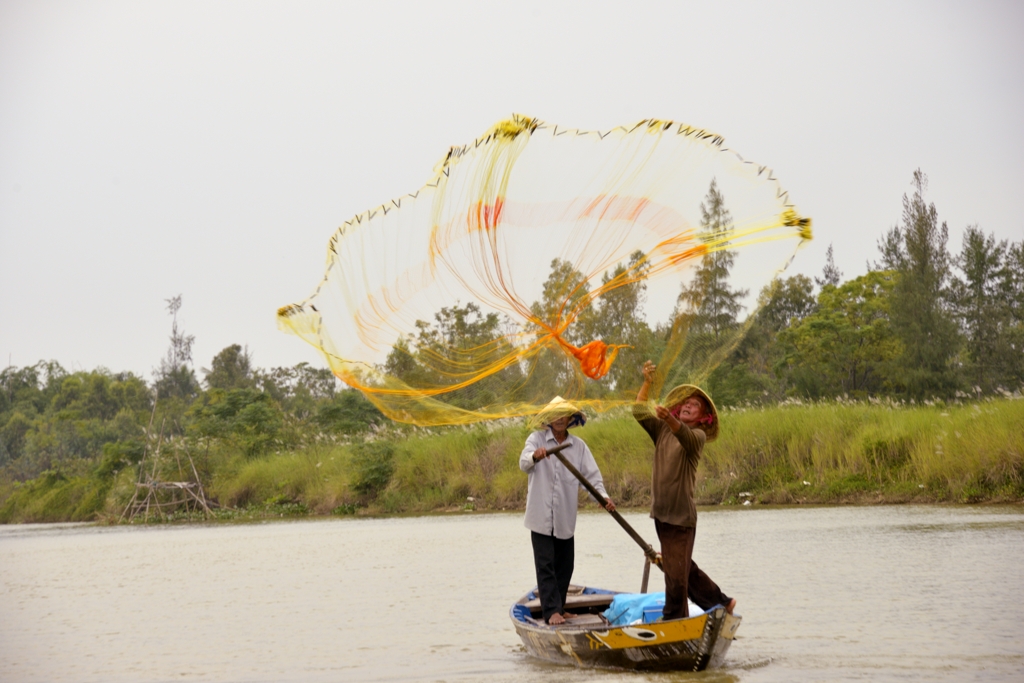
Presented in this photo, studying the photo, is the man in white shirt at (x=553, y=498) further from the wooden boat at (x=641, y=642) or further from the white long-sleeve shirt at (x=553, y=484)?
the wooden boat at (x=641, y=642)

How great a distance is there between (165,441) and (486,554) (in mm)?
18772

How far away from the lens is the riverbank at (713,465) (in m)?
18.2

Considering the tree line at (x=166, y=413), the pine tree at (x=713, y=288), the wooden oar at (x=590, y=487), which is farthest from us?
the tree line at (x=166, y=413)

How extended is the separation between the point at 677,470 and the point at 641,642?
4.30 ft

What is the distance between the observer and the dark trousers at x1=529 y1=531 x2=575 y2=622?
7.74m

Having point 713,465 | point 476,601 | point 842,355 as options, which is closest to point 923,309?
point 842,355

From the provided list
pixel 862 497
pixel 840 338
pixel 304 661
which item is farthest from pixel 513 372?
pixel 840 338

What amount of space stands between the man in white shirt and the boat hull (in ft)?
1.20

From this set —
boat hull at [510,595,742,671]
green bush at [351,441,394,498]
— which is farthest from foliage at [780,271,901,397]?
boat hull at [510,595,742,671]

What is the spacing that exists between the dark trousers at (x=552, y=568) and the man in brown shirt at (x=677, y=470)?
1.05 metres

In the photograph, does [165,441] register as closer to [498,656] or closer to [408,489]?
[408,489]

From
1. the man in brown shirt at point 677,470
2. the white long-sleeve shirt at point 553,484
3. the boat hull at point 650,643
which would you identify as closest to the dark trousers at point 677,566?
the man in brown shirt at point 677,470

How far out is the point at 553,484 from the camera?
773cm

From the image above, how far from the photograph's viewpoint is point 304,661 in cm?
854
